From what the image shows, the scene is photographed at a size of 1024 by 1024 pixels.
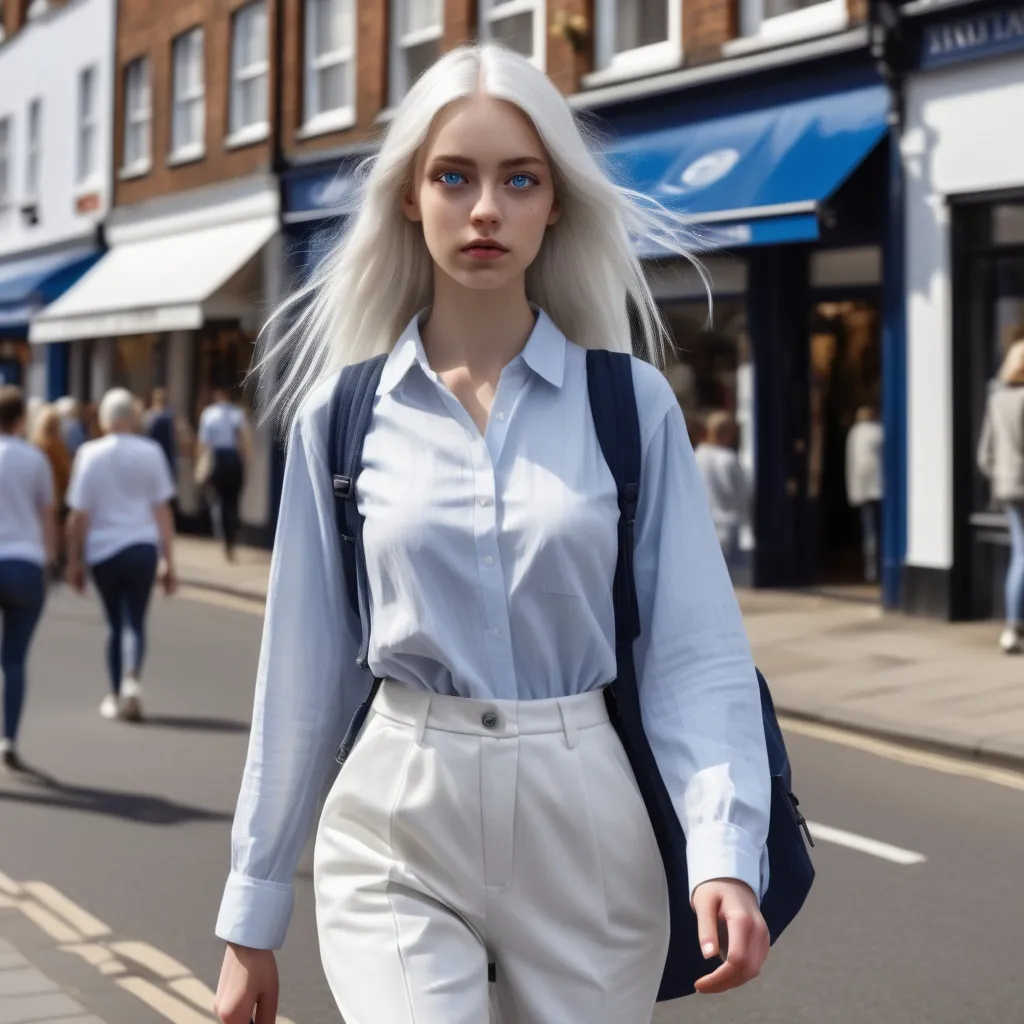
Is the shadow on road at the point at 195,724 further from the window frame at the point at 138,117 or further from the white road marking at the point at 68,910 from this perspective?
the window frame at the point at 138,117

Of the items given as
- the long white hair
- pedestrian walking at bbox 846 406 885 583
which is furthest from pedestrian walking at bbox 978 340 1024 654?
the long white hair

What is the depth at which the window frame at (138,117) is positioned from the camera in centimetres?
2716

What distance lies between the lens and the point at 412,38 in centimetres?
2080

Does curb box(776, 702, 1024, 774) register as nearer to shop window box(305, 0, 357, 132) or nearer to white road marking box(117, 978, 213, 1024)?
white road marking box(117, 978, 213, 1024)

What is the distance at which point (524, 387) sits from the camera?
2.40 metres

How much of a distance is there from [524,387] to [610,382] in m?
0.11

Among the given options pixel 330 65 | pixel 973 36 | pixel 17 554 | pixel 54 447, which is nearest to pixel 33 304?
pixel 330 65

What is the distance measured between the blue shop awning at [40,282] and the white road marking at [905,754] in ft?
68.3

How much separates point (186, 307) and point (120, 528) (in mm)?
13231

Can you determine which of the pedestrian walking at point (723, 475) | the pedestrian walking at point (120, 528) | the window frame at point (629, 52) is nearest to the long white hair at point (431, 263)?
the pedestrian walking at point (120, 528)

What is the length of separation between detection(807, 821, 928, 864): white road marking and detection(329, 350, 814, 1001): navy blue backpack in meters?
4.24

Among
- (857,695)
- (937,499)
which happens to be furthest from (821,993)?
(937,499)

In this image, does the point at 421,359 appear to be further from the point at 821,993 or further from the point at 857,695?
the point at 857,695

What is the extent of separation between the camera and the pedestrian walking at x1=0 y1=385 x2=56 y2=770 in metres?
8.43
